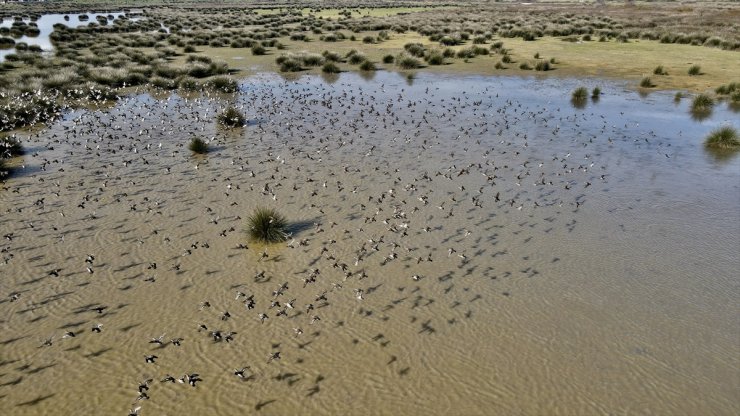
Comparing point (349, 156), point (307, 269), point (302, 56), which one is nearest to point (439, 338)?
point (307, 269)

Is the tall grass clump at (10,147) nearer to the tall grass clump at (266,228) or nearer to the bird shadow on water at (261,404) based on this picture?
the tall grass clump at (266,228)

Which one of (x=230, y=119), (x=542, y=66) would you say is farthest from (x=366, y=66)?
(x=230, y=119)

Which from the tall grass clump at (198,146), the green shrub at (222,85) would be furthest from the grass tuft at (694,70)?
the tall grass clump at (198,146)

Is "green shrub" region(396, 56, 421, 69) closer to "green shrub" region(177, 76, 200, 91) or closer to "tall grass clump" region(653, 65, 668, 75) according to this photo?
"green shrub" region(177, 76, 200, 91)

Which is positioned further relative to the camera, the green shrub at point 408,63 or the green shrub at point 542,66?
the green shrub at point 408,63

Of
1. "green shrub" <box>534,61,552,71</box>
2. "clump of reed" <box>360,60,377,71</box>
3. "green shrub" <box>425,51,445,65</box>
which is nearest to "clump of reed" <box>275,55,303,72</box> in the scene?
"clump of reed" <box>360,60,377,71</box>

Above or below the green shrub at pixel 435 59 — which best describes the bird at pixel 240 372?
below

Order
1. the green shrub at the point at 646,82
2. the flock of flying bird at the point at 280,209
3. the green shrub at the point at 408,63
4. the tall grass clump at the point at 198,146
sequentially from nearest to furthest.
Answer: the flock of flying bird at the point at 280,209, the tall grass clump at the point at 198,146, the green shrub at the point at 646,82, the green shrub at the point at 408,63
